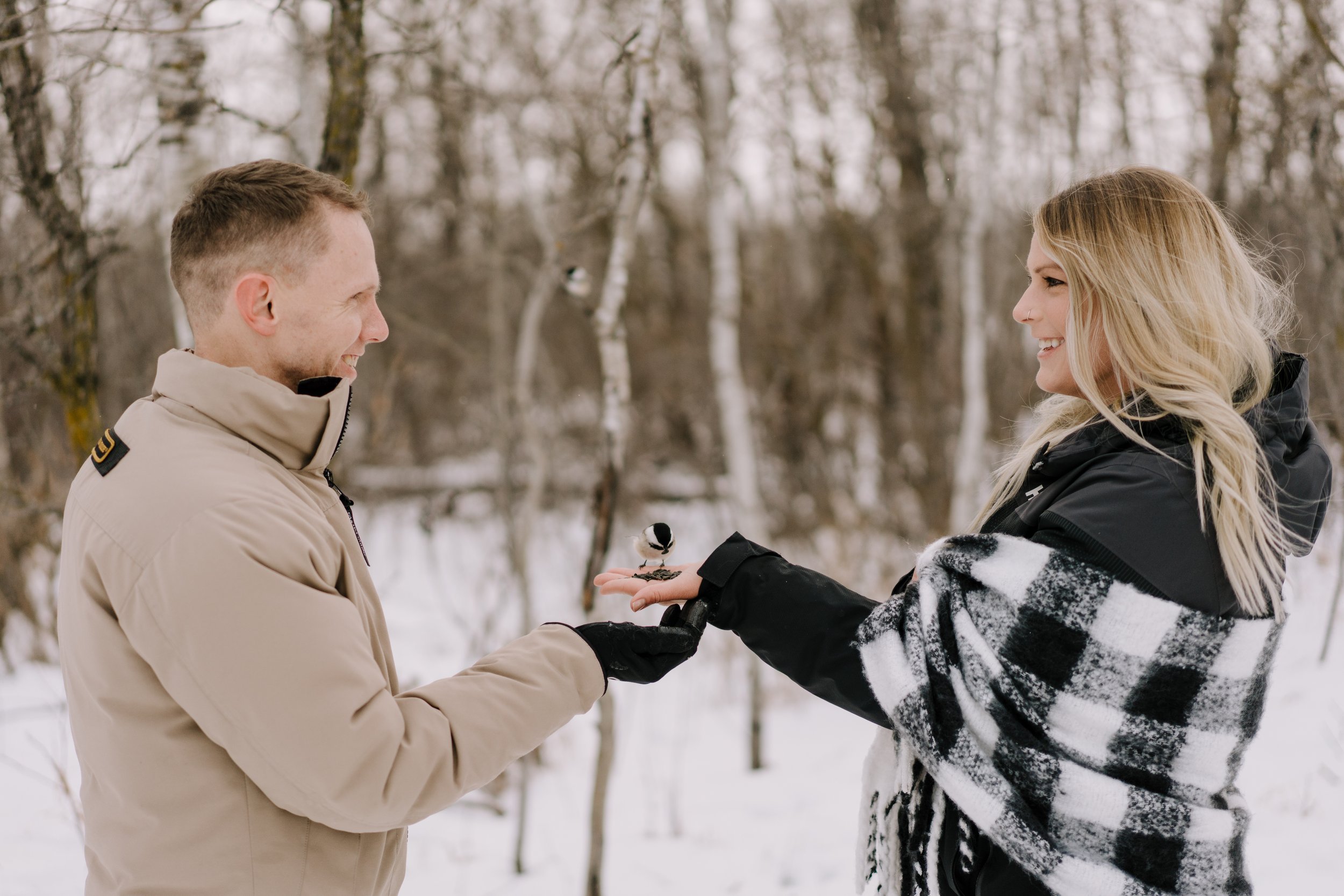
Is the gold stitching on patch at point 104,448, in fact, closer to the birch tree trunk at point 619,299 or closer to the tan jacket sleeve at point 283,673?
the tan jacket sleeve at point 283,673

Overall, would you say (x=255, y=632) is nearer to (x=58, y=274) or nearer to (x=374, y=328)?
(x=374, y=328)

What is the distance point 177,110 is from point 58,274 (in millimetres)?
738

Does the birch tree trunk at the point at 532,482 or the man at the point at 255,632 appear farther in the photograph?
the birch tree trunk at the point at 532,482

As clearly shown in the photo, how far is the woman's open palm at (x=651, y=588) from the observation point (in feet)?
6.90

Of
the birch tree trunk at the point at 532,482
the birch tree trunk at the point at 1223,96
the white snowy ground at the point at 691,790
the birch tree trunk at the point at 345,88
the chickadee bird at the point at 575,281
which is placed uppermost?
the birch tree trunk at the point at 1223,96

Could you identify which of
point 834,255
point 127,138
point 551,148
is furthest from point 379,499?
point 127,138

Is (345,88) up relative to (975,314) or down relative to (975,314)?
up

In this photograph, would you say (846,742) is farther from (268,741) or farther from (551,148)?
(551,148)

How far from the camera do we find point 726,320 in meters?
5.56

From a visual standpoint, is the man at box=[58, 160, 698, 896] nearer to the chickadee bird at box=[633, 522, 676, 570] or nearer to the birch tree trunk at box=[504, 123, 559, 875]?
the chickadee bird at box=[633, 522, 676, 570]

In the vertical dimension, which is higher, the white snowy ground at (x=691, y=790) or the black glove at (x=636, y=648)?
the black glove at (x=636, y=648)

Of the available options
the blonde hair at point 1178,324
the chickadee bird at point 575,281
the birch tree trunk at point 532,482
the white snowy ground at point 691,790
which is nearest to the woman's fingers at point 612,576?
the blonde hair at point 1178,324

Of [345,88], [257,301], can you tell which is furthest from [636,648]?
[345,88]

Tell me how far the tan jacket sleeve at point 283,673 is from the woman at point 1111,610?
902 mm
